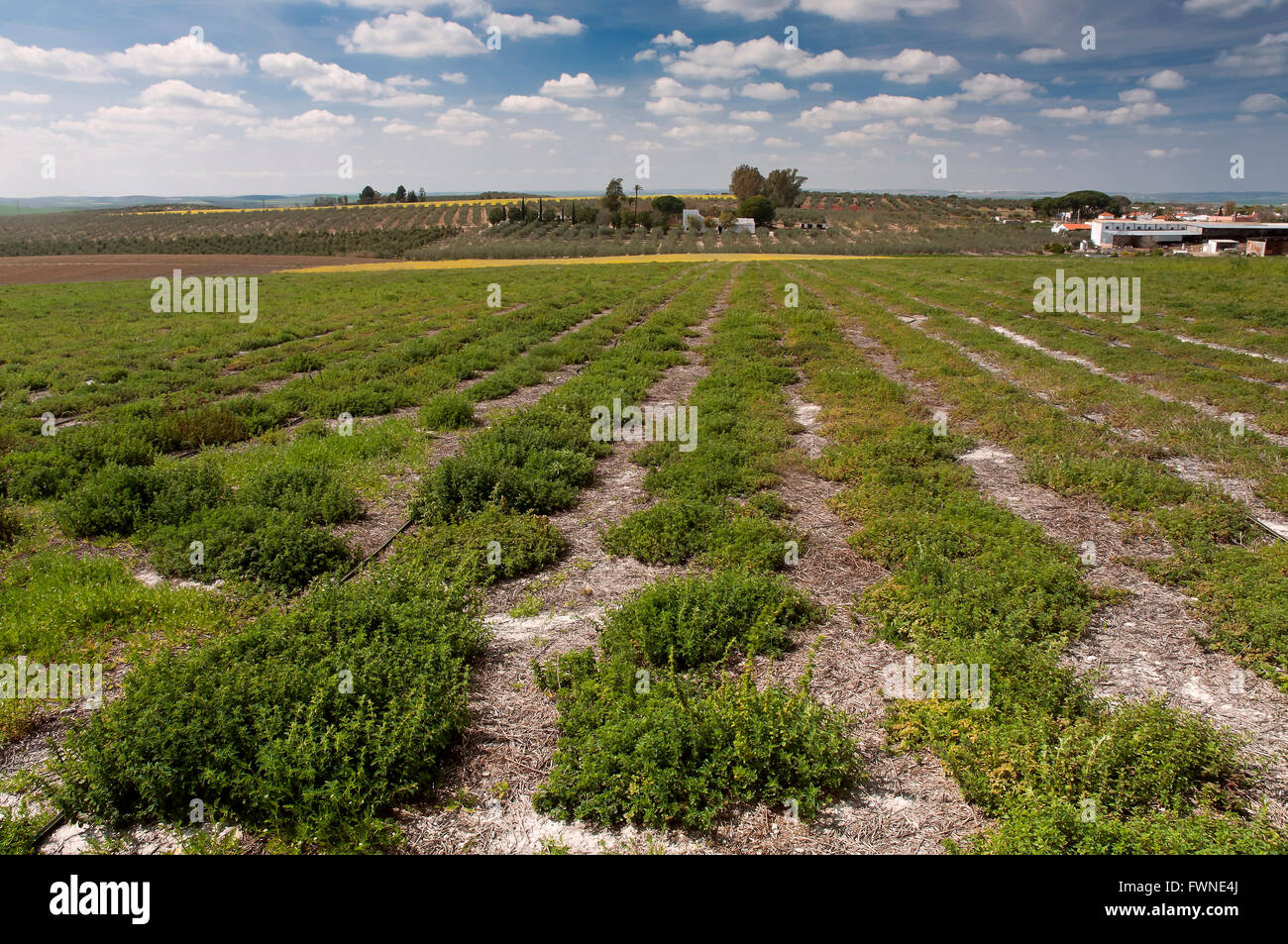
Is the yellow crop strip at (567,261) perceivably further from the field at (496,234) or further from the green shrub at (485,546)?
the green shrub at (485,546)

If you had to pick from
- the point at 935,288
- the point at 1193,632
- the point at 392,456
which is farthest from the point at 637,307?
the point at 1193,632

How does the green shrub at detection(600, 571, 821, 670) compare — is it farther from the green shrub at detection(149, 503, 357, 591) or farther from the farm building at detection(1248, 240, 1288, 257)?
the farm building at detection(1248, 240, 1288, 257)

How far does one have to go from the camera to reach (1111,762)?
3.81 meters

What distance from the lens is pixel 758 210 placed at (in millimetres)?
108188

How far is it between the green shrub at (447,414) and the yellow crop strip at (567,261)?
41615 mm

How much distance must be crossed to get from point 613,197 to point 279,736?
366ft

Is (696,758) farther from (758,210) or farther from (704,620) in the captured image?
(758,210)

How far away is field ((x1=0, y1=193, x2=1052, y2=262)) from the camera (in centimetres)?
7075

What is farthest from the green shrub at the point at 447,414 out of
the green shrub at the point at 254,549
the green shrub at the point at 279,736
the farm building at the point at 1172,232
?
the farm building at the point at 1172,232

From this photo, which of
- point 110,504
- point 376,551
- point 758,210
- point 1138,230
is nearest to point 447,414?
point 110,504

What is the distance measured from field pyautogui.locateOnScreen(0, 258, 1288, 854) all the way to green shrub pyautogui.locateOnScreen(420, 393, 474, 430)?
3.4 inches

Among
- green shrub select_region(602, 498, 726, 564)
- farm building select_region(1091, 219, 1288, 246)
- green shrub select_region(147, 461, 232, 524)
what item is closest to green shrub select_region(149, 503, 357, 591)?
green shrub select_region(147, 461, 232, 524)
